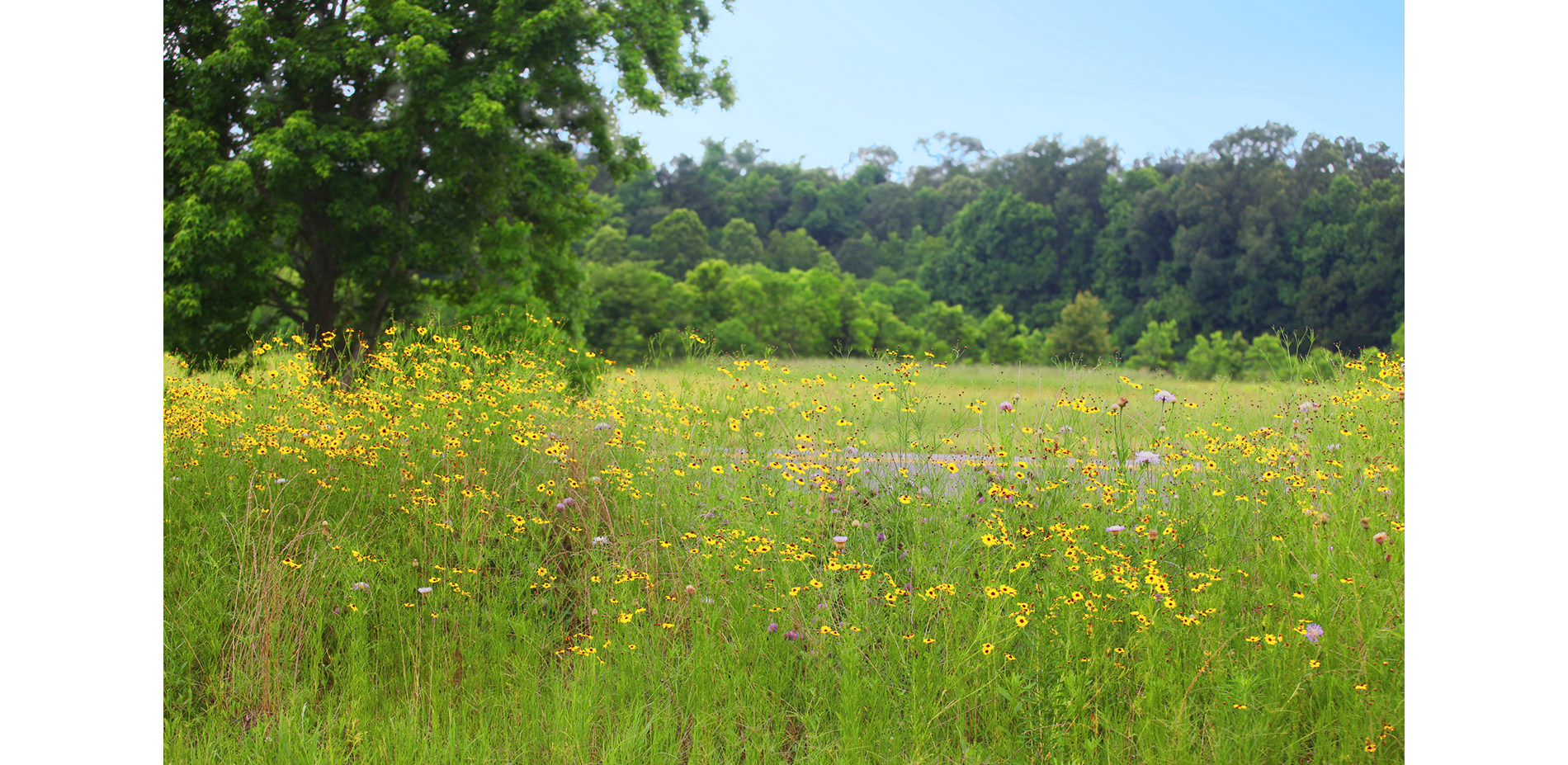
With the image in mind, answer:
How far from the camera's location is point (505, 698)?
9.80 feet

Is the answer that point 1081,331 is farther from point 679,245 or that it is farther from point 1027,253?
point 679,245

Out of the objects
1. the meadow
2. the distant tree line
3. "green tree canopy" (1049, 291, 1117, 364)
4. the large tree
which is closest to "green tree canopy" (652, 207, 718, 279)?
the distant tree line

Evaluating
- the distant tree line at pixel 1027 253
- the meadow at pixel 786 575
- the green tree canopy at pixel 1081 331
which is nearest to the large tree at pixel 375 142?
the meadow at pixel 786 575

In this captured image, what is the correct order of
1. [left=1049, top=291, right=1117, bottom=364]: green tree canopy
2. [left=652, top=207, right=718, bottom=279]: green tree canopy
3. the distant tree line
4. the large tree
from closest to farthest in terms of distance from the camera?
the large tree, the distant tree line, [left=1049, top=291, right=1117, bottom=364]: green tree canopy, [left=652, top=207, right=718, bottom=279]: green tree canopy

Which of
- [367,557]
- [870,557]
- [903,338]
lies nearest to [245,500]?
[367,557]

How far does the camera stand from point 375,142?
954 centimetres

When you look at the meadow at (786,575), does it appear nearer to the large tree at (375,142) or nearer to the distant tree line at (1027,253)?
the large tree at (375,142)

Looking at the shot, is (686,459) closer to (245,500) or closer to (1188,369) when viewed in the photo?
(245,500)

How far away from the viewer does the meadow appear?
105 inches

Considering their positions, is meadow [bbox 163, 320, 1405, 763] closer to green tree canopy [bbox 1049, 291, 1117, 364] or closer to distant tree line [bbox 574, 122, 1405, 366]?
distant tree line [bbox 574, 122, 1405, 366]

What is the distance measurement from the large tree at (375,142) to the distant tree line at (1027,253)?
44.6 ft

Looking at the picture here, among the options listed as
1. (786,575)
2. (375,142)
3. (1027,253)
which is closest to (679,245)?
(1027,253)

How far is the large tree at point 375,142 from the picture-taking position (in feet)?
29.6

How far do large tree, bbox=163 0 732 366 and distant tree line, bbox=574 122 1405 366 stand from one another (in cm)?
1359
